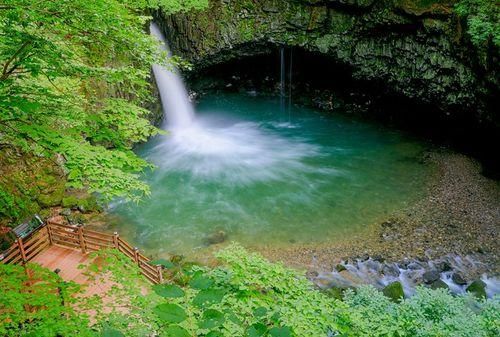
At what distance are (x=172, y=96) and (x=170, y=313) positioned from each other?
20.2 meters

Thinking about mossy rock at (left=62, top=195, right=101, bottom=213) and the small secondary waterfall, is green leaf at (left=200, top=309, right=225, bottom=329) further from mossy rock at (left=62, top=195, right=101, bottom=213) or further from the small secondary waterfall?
the small secondary waterfall

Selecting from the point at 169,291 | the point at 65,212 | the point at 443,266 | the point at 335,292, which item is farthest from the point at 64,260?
the point at 443,266

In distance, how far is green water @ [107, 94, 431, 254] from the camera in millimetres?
12508

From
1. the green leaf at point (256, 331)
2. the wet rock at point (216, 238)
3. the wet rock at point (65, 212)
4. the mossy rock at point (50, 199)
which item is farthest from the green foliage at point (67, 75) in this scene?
the mossy rock at point (50, 199)

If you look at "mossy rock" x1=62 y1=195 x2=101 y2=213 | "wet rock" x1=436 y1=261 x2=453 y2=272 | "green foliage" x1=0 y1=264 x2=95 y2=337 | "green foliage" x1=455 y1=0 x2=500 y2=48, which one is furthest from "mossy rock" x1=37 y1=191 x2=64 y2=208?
"green foliage" x1=455 y1=0 x2=500 y2=48

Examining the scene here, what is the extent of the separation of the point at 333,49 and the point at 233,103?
757cm

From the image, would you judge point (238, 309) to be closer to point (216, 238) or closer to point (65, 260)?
point (65, 260)

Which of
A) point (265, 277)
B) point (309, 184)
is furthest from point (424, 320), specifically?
point (309, 184)

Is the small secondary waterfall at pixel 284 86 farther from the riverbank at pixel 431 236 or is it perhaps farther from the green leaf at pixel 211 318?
the green leaf at pixel 211 318

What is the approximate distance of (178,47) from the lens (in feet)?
68.4

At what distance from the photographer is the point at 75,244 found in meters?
9.88

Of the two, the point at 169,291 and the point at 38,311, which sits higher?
the point at 169,291

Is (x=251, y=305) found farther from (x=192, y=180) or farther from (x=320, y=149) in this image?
(x=320, y=149)

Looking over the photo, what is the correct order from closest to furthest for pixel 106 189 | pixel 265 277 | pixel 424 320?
1. pixel 265 277
2. pixel 106 189
3. pixel 424 320
